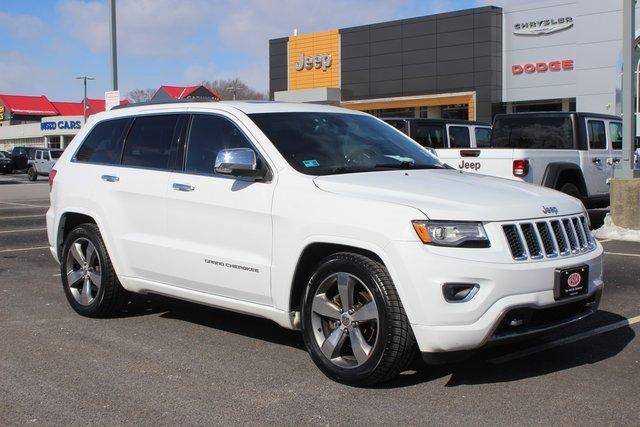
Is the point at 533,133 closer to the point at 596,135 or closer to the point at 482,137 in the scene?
the point at 596,135

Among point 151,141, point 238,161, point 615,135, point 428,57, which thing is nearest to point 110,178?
point 151,141

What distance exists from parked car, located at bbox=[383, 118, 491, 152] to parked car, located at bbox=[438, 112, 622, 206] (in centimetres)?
220

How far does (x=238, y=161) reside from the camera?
16.3 feet

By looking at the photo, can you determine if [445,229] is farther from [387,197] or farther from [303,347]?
[303,347]

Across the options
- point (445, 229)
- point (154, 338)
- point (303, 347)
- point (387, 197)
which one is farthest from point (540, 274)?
point (154, 338)

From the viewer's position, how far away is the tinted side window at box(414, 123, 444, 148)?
15.5 metres

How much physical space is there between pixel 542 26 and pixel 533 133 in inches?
1003

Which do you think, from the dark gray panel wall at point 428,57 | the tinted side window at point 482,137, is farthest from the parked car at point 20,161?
the tinted side window at point 482,137

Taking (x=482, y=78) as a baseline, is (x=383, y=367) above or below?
below

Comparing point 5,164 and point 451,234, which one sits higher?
point 5,164

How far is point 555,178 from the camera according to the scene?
11.7m

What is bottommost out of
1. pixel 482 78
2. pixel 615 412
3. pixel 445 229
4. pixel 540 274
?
pixel 615 412

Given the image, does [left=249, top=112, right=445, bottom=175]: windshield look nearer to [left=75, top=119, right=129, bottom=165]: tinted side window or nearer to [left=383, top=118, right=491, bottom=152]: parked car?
[left=75, top=119, right=129, bottom=165]: tinted side window

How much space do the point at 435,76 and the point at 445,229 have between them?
3786 centimetres
